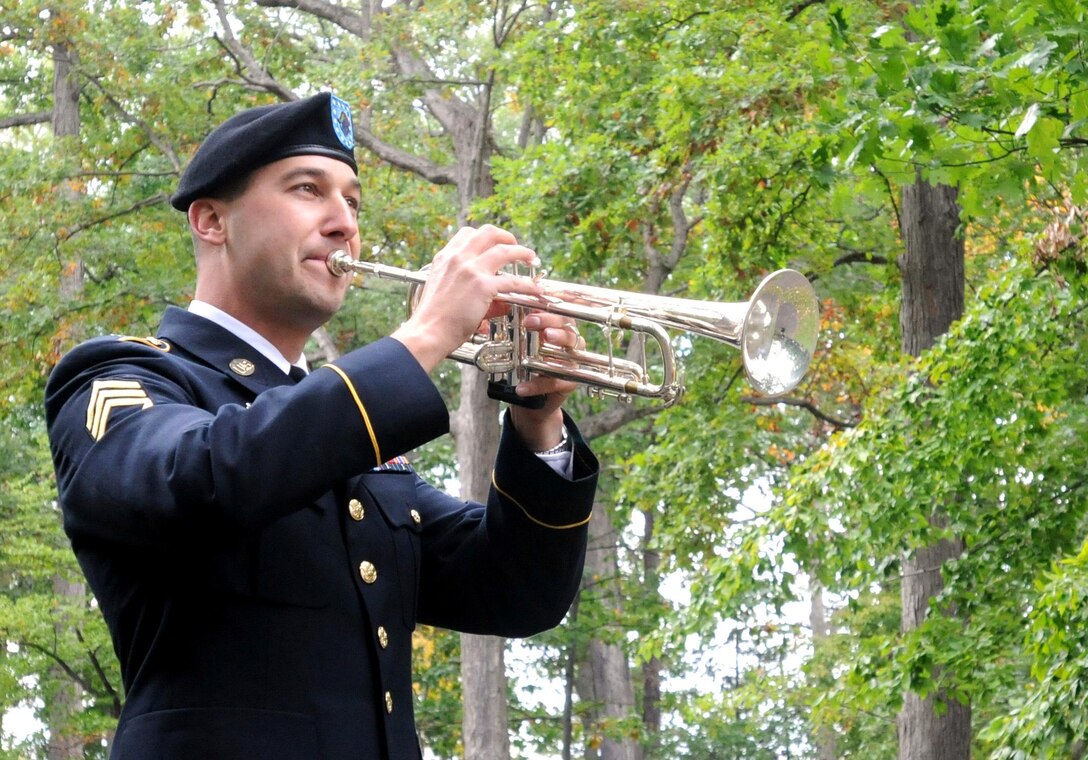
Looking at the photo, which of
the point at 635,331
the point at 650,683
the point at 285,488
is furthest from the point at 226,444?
the point at 650,683

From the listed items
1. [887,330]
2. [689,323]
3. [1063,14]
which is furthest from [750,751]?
[689,323]

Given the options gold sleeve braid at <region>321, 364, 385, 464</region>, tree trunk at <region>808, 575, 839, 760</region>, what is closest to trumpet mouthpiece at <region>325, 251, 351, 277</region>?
gold sleeve braid at <region>321, 364, 385, 464</region>

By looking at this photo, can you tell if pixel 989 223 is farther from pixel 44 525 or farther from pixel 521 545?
pixel 521 545

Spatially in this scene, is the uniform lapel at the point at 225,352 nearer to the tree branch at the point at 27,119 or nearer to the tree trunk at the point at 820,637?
the tree trunk at the point at 820,637

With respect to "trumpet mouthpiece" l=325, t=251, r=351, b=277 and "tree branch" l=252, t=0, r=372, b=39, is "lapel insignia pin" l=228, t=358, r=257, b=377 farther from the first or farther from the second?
"tree branch" l=252, t=0, r=372, b=39

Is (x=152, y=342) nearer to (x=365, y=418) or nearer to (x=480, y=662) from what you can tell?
(x=365, y=418)

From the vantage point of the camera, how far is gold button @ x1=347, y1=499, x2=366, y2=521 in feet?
9.43

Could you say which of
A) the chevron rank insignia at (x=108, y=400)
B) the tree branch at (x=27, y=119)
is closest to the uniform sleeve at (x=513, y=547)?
the chevron rank insignia at (x=108, y=400)

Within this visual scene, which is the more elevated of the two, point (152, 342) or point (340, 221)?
point (340, 221)

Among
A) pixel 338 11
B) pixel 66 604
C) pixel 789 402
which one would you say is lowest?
pixel 66 604

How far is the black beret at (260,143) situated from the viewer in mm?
3025

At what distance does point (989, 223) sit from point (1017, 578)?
6.48m

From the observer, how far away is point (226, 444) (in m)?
2.49

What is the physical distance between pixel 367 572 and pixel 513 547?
404 millimetres
